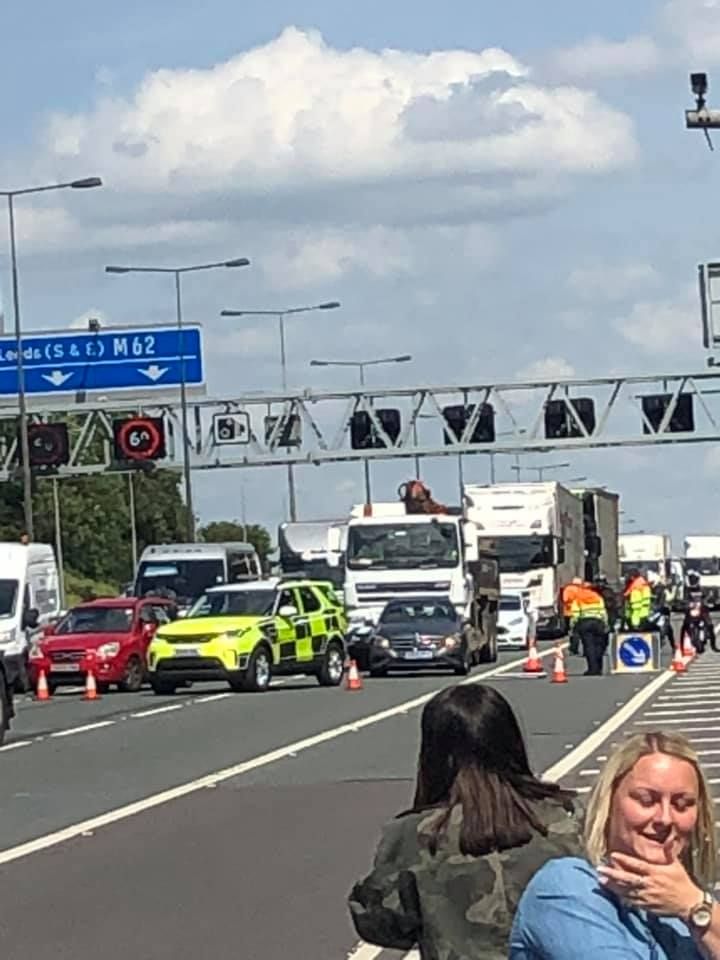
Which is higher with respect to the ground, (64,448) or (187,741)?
(64,448)

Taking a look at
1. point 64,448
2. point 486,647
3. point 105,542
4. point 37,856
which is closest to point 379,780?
point 37,856

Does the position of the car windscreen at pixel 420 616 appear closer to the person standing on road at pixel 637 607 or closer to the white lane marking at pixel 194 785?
the person standing on road at pixel 637 607

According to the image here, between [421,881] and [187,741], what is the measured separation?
2078cm

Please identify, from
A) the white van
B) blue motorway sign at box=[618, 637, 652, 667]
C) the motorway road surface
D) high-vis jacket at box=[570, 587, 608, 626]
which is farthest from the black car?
the white van

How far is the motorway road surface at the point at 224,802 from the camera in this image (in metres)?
12.2

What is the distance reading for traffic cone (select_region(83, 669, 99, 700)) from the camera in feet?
125

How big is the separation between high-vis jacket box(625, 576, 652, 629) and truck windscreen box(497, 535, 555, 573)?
1907 centimetres

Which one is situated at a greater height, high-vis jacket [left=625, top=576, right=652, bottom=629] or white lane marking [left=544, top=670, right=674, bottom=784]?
high-vis jacket [left=625, top=576, right=652, bottom=629]

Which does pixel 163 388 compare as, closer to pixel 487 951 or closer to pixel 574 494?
pixel 574 494

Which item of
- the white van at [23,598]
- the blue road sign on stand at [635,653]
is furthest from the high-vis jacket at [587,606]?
the white van at [23,598]

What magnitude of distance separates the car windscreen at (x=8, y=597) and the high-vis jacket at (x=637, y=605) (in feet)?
35.5

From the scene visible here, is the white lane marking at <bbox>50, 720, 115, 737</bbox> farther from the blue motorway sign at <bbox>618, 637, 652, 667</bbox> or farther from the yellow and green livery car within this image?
the blue motorway sign at <bbox>618, 637, 652, 667</bbox>

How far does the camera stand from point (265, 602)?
3891cm

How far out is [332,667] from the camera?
130ft
